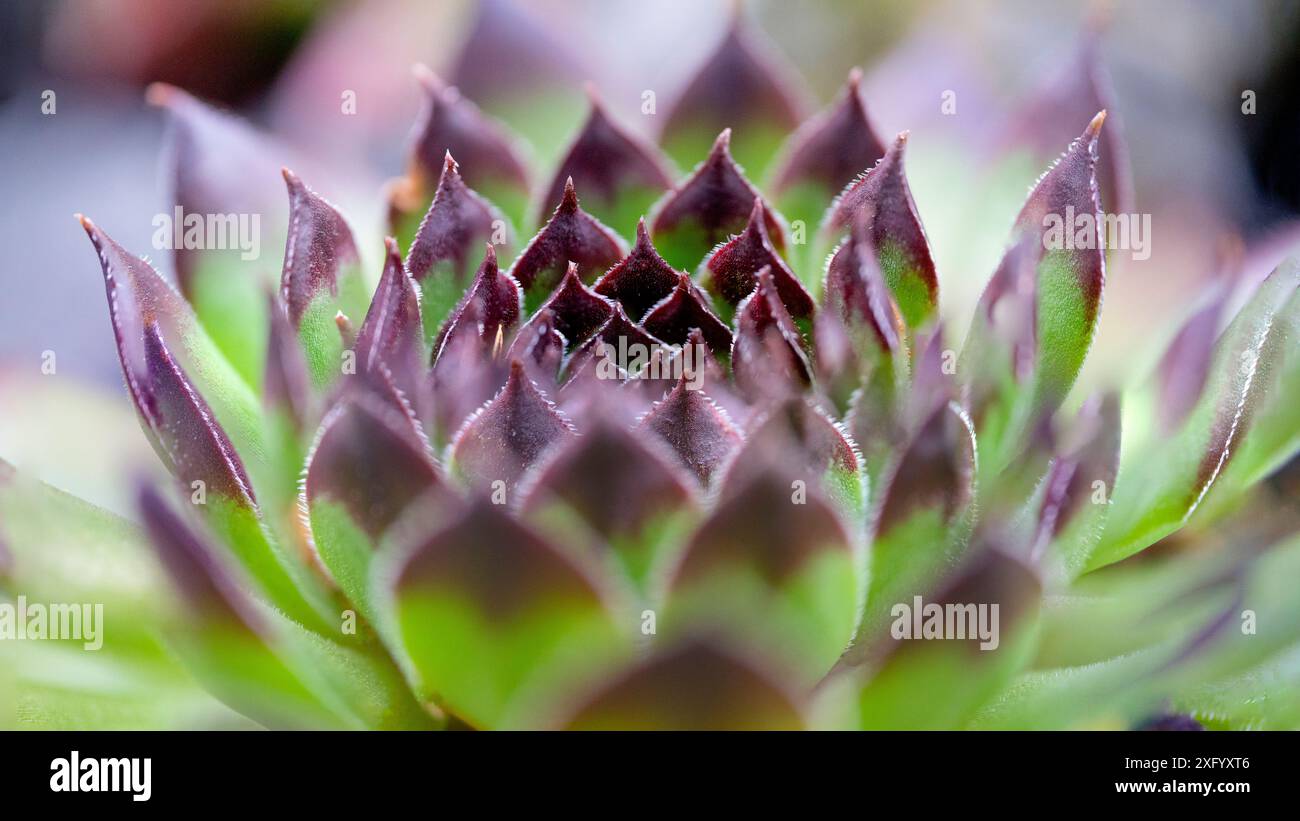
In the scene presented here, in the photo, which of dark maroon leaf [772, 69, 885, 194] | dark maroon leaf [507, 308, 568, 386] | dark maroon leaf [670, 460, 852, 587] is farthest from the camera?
dark maroon leaf [772, 69, 885, 194]

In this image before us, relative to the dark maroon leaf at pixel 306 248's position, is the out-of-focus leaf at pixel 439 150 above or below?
above

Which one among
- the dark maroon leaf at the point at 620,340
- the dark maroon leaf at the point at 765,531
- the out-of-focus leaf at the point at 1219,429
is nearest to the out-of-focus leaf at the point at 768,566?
the dark maroon leaf at the point at 765,531

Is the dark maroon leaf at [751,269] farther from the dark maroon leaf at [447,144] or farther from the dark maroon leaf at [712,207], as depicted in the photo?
the dark maroon leaf at [447,144]

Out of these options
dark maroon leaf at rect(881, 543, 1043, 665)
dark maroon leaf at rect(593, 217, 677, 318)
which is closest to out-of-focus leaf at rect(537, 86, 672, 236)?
dark maroon leaf at rect(593, 217, 677, 318)

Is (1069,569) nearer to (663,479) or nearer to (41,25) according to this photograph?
(663,479)

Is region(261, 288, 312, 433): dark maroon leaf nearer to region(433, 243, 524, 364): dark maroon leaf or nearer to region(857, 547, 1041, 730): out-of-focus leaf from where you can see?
region(433, 243, 524, 364): dark maroon leaf

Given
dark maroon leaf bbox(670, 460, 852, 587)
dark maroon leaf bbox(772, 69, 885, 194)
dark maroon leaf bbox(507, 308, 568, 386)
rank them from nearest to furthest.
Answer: dark maroon leaf bbox(670, 460, 852, 587) < dark maroon leaf bbox(507, 308, 568, 386) < dark maroon leaf bbox(772, 69, 885, 194)
